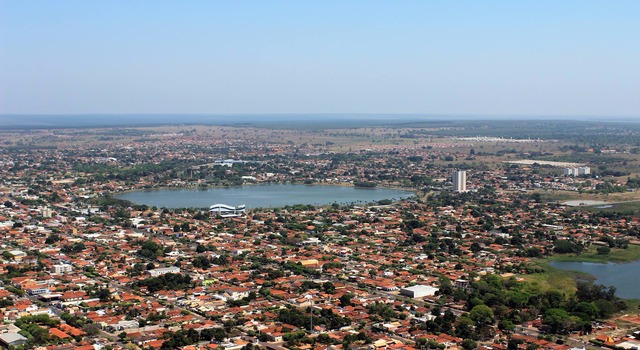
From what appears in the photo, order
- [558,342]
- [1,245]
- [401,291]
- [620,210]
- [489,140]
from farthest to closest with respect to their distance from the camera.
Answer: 1. [489,140]
2. [620,210]
3. [1,245]
4. [401,291]
5. [558,342]

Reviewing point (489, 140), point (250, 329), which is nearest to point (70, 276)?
point (250, 329)

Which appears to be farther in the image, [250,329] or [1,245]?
[1,245]

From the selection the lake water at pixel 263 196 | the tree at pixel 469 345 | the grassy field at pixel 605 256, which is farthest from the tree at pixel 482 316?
the lake water at pixel 263 196

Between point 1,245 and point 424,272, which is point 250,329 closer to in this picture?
point 424,272

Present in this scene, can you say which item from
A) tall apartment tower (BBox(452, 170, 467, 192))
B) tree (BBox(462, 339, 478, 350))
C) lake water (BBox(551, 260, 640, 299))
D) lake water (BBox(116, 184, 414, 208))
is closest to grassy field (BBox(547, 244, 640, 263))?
lake water (BBox(551, 260, 640, 299))

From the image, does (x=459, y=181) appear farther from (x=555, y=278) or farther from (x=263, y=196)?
(x=555, y=278)

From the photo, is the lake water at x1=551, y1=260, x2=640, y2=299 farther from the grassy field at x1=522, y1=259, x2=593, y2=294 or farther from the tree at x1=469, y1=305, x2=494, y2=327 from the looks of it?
the tree at x1=469, y1=305, x2=494, y2=327

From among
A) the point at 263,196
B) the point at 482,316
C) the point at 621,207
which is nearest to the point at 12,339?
the point at 482,316

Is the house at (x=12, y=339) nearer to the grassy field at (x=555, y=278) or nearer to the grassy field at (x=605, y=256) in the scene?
the grassy field at (x=555, y=278)
